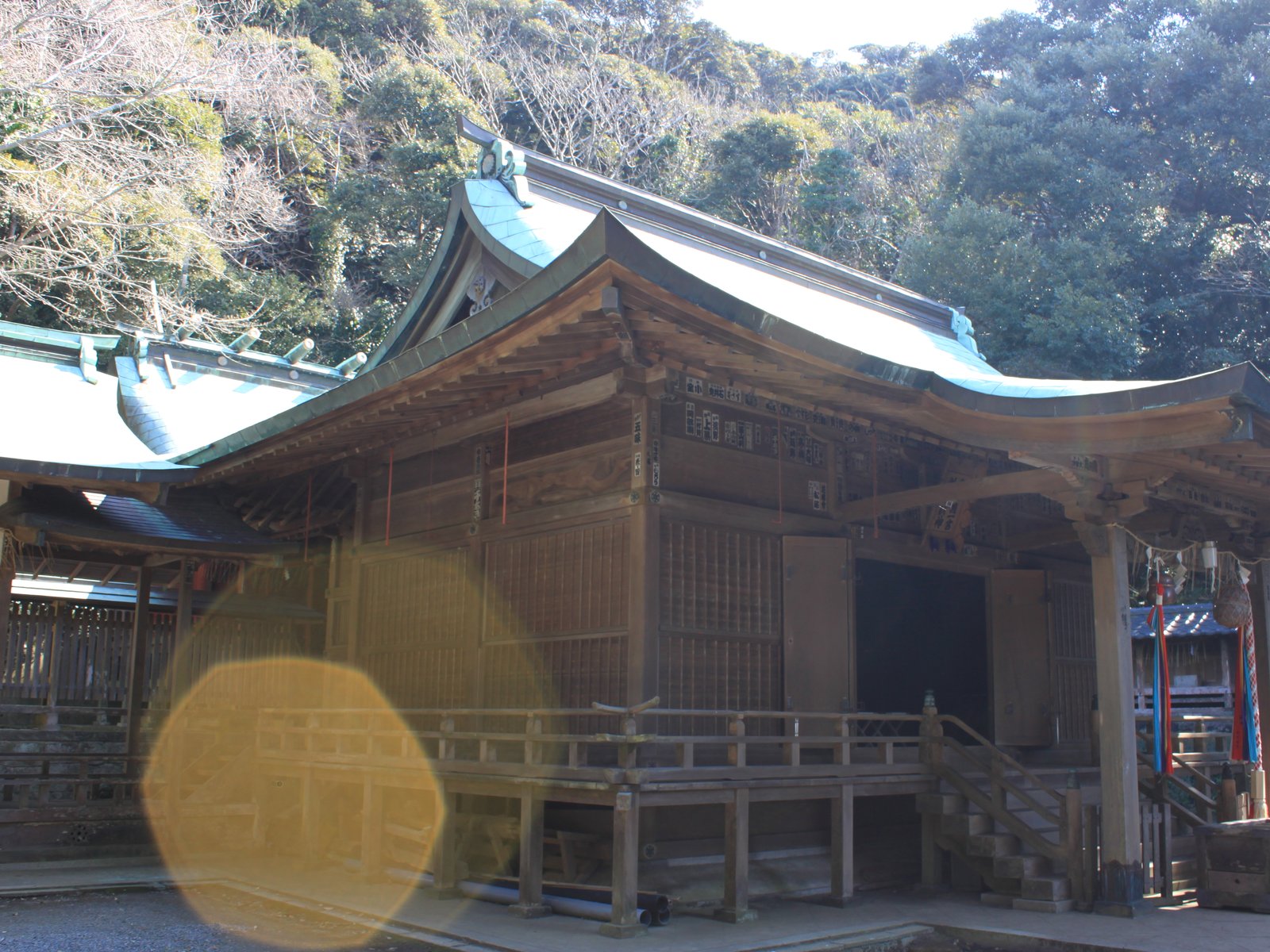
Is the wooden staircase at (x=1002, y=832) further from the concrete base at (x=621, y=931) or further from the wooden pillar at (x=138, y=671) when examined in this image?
the wooden pillar at (x=138, y=671)

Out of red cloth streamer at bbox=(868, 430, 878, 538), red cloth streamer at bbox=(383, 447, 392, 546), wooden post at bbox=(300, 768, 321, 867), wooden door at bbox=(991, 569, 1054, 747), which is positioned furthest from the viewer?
wooden door at bbox=(991, 569, 1054, 747)

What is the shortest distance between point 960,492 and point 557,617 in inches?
152

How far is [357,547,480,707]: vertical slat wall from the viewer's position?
1138 cm

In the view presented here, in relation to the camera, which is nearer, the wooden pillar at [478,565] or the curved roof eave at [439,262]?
the wooden pillar at [478,565]

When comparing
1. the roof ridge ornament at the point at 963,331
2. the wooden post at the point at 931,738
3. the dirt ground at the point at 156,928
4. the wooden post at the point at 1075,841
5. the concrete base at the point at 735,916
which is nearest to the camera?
the dirt ground at the point at 156,928

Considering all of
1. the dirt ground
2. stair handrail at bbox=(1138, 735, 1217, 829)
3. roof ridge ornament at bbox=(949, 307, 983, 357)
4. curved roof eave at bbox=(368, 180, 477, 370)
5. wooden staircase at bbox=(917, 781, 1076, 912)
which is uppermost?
roof ridge ornament at bbox=(949, 307, 983, 357)

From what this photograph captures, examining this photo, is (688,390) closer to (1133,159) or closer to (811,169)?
(1133,159)

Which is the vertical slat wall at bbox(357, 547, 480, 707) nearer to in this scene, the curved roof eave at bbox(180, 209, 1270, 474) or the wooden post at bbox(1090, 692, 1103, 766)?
the curved roof eave at bbox(180, 209, 1270, 474)

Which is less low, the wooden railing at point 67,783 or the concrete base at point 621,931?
the wooden railing at point 67,783

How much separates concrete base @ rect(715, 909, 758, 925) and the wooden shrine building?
2 cm

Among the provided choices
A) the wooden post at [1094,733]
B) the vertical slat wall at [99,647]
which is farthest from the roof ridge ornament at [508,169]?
the wooden post at [1094,733]

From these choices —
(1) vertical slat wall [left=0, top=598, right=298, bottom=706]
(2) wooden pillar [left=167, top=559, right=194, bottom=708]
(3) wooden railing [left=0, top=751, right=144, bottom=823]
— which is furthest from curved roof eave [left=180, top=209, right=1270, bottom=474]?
(1) vertical slat wall [left=0, top=598, right=298, bottom=706]

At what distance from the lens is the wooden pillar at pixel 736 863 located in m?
8.23

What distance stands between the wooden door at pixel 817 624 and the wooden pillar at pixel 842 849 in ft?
3.67
